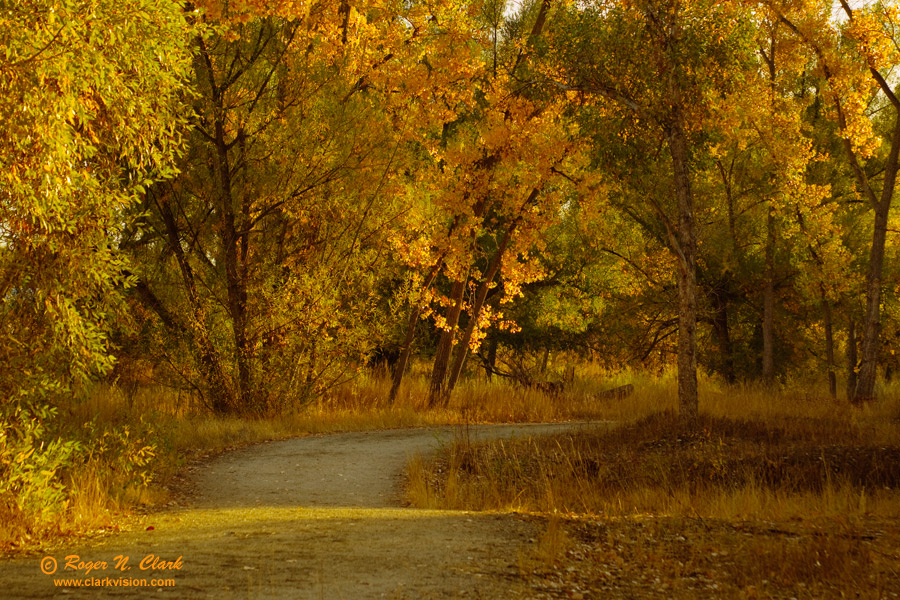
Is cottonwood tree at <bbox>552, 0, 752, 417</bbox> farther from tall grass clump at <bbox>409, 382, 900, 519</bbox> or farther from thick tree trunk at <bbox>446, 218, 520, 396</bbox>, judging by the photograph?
thick tree trunk at <bbox>446, 218, 520, 396</bbox>

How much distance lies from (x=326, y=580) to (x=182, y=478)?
227 inches

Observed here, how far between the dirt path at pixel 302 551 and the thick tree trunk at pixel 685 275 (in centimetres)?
610

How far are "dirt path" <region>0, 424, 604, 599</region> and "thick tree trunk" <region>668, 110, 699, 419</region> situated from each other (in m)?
6.10

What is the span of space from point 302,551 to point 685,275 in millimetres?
9531

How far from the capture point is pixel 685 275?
14141mm

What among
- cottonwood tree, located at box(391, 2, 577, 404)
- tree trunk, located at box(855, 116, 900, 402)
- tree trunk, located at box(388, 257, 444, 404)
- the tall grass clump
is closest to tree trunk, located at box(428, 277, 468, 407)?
cottonwood tree, located at box(391, 2, 577, 404)

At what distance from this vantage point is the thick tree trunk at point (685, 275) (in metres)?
13.9

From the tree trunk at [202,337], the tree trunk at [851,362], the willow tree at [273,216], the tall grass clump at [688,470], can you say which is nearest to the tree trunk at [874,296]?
the tall grass clump at [688,470]

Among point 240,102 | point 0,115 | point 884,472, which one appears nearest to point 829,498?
point 884,472

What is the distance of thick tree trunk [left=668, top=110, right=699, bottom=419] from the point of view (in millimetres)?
13938

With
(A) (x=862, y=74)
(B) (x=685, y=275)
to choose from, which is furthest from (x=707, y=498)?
(A) (x=862, y=74)

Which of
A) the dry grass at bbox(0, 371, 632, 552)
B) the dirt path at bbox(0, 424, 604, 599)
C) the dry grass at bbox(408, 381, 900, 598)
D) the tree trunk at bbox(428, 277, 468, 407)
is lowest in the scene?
the dry grass at bbox(408, 381, 900, 598)

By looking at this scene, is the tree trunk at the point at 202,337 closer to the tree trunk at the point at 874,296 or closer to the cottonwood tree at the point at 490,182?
the cottonwood tree at the point at 490,182

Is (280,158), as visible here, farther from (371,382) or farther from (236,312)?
(371,382)
